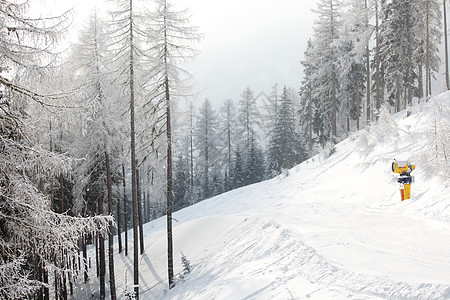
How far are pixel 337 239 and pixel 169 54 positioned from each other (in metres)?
9.25

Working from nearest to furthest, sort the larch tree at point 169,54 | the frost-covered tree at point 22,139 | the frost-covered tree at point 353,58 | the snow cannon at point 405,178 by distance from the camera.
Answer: the frost-covered tree at point 22,139 → the snow cannon at point 405,178 → the larch tree at point 169,54 → the frost-covered tree at point 353,58

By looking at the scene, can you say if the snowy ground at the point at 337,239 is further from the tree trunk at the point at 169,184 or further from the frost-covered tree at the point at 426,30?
the frost-covered tree at the point at 426,30

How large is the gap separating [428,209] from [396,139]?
19.4ft

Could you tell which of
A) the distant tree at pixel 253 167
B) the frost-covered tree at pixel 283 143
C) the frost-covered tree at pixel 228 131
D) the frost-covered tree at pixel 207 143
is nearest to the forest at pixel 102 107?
the frost-covered tree at pixel 283 143

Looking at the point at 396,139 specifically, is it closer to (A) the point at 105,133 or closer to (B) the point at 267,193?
(B) the point at 267,193

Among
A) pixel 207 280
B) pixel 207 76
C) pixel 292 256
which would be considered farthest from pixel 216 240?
pixel 207 76

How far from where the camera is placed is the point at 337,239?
7305 mm

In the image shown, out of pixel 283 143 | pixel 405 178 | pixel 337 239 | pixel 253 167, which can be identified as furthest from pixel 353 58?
pixel 337 239

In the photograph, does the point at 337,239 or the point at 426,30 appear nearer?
the point at 337,239

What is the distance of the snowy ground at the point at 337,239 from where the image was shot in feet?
17.2

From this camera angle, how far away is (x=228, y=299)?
20.6 ft

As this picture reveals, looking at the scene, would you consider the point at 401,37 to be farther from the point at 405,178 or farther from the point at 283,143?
the point at 405,178

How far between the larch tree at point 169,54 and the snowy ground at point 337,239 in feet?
9.67

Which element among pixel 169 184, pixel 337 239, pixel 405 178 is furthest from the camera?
pixel 169 184
